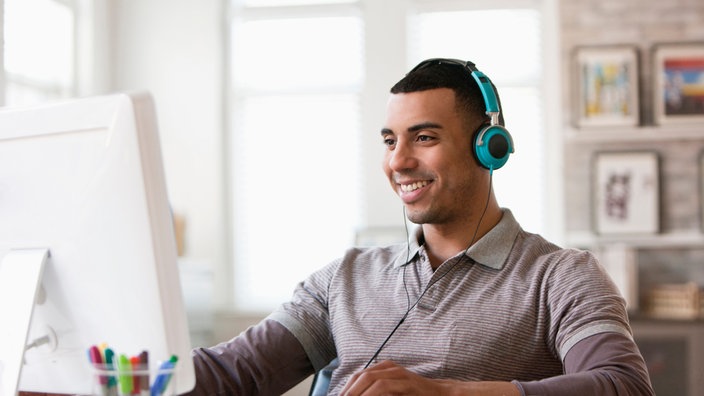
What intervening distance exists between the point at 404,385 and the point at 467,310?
0.35 meters

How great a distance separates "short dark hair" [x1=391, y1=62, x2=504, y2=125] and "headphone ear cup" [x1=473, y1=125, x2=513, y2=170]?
0.16 feet

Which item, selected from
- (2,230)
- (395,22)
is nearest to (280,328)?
(2,230)

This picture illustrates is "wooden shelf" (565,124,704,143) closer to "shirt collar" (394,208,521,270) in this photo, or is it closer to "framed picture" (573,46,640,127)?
"framed picture" (573,46,640,127)

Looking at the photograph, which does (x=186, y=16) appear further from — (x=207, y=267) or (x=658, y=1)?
(x=658, y=1)

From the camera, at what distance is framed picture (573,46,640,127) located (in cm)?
460

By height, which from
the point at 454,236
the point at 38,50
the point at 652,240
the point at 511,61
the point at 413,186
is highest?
the point at 38,50

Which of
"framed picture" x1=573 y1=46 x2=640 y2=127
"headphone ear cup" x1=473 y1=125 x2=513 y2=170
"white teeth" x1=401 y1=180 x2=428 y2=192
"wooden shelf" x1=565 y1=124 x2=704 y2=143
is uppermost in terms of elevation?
"framed picture" x1=573 y1=46 x2=640 y2=127

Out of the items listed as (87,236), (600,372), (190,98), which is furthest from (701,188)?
(87,236)

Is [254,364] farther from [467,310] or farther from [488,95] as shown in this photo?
[488,95]

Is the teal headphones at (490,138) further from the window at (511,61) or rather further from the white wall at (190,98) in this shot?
the white wall at (190,98)

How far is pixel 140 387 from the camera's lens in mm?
965

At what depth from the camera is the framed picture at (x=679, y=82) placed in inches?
179

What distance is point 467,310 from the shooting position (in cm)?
154

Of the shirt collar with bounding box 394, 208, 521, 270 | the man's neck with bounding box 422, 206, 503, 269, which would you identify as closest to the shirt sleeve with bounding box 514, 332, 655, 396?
the shirt collar with bounding box 394, 208, 521, 270
